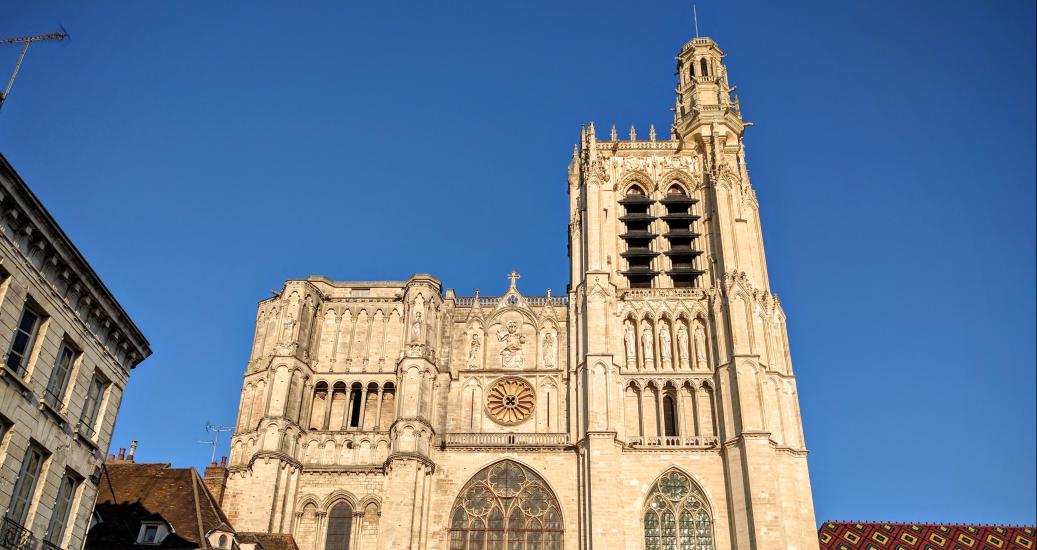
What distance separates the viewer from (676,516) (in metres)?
33.6

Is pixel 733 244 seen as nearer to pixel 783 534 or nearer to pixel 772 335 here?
pixel 772 335

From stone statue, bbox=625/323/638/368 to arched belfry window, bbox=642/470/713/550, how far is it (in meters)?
4.93

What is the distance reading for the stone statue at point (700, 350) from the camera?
37406mm

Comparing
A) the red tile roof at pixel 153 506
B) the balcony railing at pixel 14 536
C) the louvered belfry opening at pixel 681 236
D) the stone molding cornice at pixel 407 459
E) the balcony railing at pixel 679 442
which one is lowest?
the balcony railing at pixel 14 536

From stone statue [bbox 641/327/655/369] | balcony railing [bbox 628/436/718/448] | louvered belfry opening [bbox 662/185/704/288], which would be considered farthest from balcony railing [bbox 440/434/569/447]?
louvered belfry opening [bbox 662/185/704/288]

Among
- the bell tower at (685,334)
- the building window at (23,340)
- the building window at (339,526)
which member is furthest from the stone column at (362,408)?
the building window at (23,340)

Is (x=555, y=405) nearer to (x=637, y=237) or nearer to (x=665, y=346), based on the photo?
(x=665, y=346)

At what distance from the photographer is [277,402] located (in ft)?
116

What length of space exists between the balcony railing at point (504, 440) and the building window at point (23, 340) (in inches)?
755

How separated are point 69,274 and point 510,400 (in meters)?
20.6

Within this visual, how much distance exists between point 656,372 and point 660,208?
909cm

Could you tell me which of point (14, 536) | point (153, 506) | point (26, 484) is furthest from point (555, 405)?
point (14, 536)

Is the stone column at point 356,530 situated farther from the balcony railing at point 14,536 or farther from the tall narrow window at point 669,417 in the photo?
the balcony railing at point 14,536

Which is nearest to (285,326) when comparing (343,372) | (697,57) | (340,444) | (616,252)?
(343,372)
